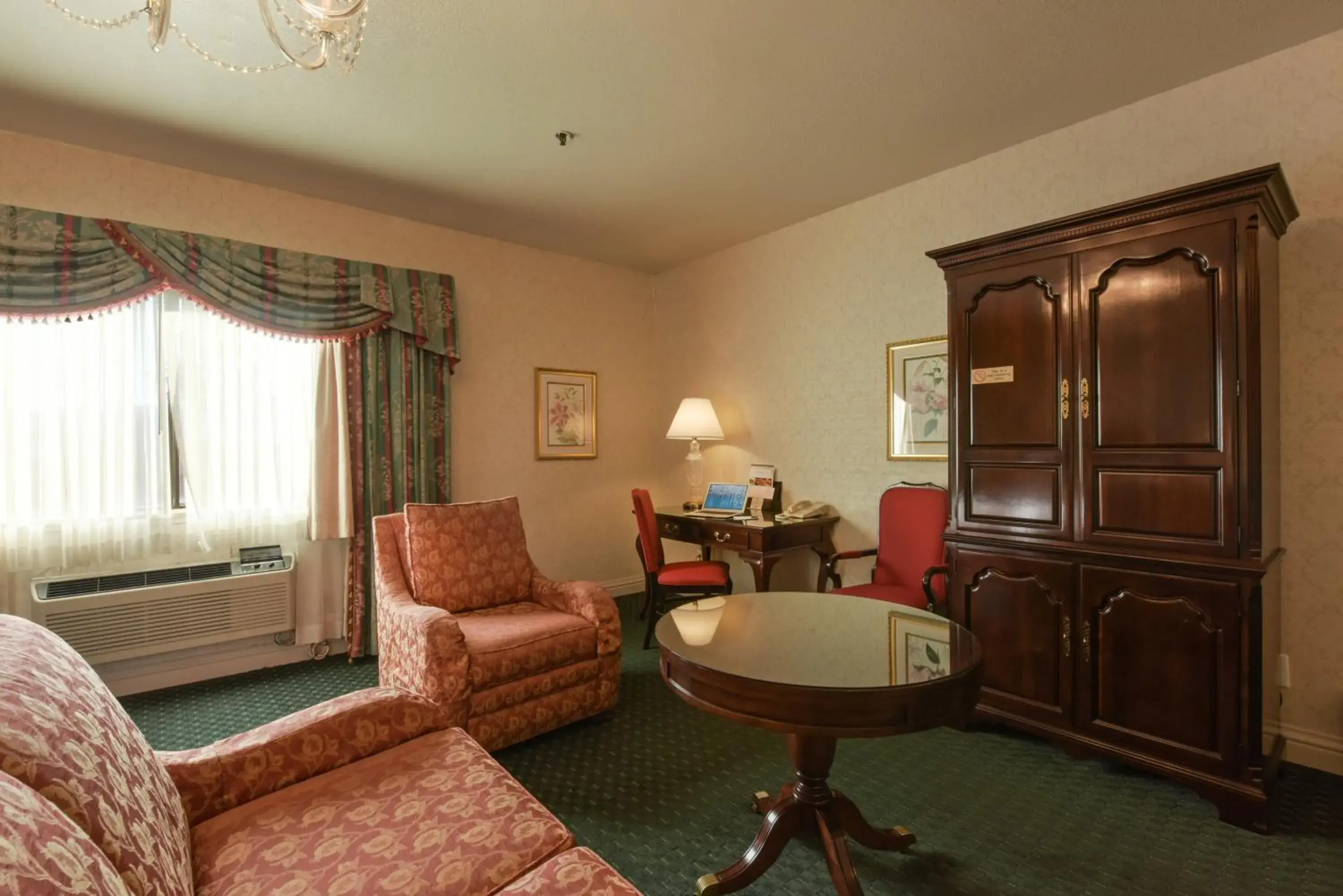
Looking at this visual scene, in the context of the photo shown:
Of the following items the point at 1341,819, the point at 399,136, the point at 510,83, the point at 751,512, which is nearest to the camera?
the point at 1341,819

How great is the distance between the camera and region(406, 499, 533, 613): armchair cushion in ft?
9.32

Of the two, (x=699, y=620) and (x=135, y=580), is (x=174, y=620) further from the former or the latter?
(x=699, y=620)

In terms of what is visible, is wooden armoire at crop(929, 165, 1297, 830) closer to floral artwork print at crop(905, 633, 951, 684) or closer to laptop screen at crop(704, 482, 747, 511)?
floral artwork print at crop(905, 633, 951, 684)

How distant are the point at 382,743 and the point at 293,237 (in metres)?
3.02

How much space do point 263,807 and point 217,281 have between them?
9.15 ft

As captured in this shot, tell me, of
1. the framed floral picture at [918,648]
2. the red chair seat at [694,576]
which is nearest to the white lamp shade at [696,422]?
the red chair seat at [694,576]

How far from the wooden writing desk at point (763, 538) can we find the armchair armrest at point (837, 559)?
2 centimetres

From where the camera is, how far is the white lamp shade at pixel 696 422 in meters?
4.26

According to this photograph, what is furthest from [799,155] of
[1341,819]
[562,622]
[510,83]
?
[1341,819]

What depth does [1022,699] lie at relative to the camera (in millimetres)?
2471

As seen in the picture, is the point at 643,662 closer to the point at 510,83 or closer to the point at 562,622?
the point at 562,622

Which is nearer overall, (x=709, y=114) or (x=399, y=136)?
(x=709, y=114)

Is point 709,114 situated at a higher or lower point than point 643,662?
higher

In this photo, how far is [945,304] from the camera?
3277 mm
